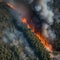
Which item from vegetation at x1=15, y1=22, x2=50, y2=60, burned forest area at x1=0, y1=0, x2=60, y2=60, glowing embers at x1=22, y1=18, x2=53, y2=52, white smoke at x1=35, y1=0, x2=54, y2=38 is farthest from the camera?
white smoke at x1=35, y1=0, x2=54, y2=38

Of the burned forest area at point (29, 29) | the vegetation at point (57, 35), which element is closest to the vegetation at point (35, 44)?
the burned forest area at point (29, 29)

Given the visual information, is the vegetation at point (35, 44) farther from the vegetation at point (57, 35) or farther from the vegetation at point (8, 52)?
the vegetation at point (57, 35)

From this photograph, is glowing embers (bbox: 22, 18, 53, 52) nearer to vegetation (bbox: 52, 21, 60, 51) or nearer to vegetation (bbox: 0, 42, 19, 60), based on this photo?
vegetation (bbox: 52, 21, 60, 51)

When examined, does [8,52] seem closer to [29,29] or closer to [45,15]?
[29,29]

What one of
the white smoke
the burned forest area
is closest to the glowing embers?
the burned forest area

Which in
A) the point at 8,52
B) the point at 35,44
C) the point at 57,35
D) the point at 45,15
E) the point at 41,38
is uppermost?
the point at 45,15

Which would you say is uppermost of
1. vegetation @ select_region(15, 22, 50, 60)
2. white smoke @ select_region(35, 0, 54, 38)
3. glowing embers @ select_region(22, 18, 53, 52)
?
white smoke @ select_region(35, 0, 54, 38)

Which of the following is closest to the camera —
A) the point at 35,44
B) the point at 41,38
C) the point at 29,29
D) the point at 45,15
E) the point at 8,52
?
the point at 8,52

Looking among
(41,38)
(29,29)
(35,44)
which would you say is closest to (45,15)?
(41,38)

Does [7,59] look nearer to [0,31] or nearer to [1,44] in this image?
[1,44]

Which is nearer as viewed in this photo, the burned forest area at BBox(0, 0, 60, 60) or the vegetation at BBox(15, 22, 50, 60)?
the burned forest area at BBox(0, 0, 60, 60)

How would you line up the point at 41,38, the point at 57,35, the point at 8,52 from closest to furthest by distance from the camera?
the point at 8,52 → the point at 41,38 → the point at 57,35
